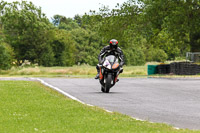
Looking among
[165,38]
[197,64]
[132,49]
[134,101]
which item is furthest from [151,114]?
[132,49]

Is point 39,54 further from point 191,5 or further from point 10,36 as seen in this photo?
point 191,5

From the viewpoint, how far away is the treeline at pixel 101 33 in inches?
1678

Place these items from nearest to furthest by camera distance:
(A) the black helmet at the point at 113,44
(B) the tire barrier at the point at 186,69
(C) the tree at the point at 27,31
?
(A) the black helmet at the point at 113,44 → (B) the tire barrier at the point at 186,69 → (C) the tree at the point at 27,31

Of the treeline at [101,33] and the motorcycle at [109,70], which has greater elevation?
the treeline at [101,33]

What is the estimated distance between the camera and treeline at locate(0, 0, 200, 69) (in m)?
42.6

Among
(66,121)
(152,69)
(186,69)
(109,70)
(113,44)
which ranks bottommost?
(66,121)

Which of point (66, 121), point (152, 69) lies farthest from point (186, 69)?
point (66, 121)

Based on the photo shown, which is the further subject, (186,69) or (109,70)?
(186,69)

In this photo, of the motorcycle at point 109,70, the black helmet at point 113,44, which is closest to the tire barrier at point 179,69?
the motorcycle at point 109,70

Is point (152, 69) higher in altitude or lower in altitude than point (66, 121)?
higher

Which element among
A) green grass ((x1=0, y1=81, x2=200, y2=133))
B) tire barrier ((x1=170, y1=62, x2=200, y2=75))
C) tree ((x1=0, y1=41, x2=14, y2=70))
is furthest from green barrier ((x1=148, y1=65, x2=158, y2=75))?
green grass ((x1=0, y1=81, x2=200, y2=133))

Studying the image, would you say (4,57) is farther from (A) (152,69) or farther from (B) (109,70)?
(B) (109,70)

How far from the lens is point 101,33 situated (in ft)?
159

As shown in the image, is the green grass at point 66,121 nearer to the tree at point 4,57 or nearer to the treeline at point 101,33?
the treeline at point 101,33
